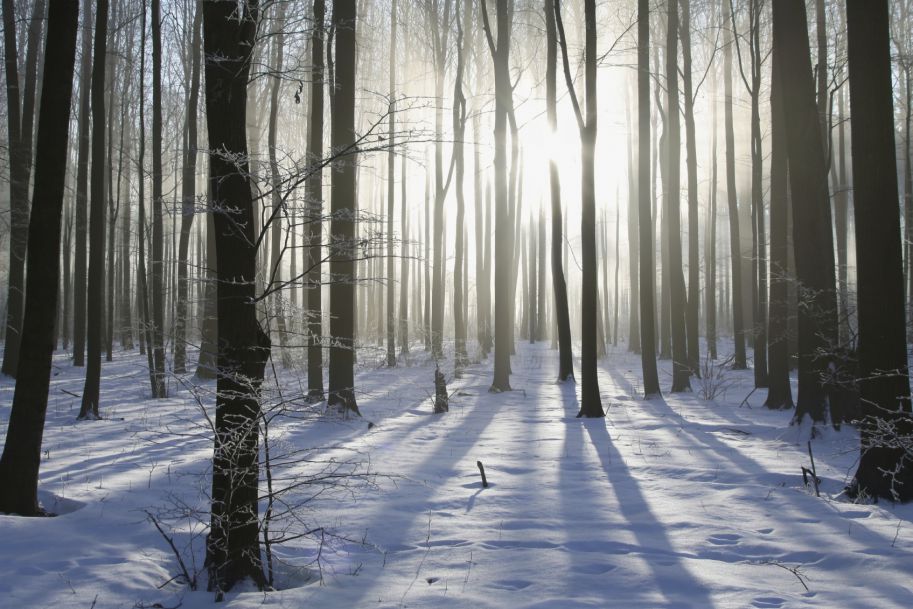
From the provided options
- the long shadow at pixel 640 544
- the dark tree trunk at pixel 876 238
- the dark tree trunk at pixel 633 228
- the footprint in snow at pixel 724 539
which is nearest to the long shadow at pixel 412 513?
the long shadow at pixel 640 544

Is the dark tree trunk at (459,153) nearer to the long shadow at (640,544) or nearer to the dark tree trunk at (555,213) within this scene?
the dark tree trunk at (555,213)

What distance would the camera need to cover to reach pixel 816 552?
3990mm

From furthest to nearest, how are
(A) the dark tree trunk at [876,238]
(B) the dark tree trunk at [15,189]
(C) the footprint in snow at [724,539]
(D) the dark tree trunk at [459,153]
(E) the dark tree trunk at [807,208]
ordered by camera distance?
1. (D) the dark tree trunk at [459,153]
2. (B) the dark tree trunk at [15,189]
3. (E) the dark tree trunk at [807,208]
4. (A) the dark tree trunk at [876,238]
5. (C) the footprint in snow at [724,539]

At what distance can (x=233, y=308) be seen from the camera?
3654 millimetres

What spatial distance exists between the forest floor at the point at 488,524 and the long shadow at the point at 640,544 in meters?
0.02

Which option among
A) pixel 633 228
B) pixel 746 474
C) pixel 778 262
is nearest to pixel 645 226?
pixel 778 262

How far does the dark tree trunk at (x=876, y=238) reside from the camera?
16.8ft

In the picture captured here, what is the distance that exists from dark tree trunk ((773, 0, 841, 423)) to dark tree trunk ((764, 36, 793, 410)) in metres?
2.37

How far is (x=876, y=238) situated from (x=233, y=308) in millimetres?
5296

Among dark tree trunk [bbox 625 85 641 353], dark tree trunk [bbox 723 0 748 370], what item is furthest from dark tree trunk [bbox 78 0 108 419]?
dark tree trunk [bbox 625 85 641 353]

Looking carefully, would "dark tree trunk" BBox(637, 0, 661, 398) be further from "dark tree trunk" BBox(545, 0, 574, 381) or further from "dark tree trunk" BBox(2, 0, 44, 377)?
"dark tree trunk" BBox(2, 0, 44, 377)

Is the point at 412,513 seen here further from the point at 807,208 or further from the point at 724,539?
the point at 807,208

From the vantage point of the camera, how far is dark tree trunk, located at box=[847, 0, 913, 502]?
5.12 meters

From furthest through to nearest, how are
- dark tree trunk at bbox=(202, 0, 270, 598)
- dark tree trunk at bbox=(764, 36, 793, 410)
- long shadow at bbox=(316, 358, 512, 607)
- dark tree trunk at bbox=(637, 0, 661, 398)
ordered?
dark tree trunk at bbox=(637, 0, 661, 398) → dark tree trunk at bbox=(764, 36, 793, 410) → long shadow at bbox=(316, 358, 512, 607) → dark tree trunk at bbox=(202, 0, 270, 598)
